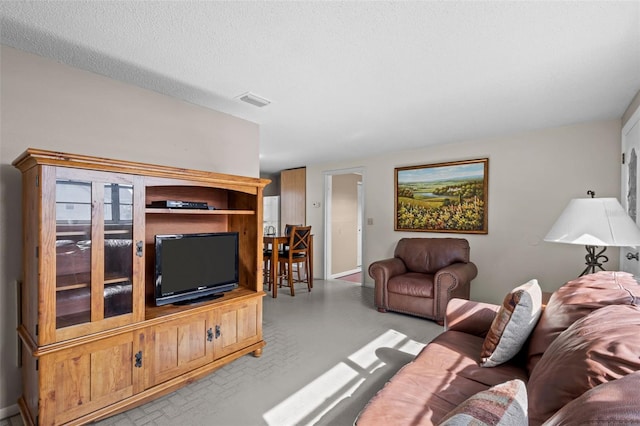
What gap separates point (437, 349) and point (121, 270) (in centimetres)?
210

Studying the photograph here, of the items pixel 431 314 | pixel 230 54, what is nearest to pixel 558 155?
pixel 431 314

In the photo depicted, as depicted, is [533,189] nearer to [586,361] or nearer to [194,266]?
[586,361]

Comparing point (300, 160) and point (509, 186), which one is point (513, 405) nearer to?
point (509, 186)

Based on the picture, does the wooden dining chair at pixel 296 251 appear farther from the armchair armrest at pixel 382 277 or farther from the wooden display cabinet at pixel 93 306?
the wooden display cabinet at pixel 93 306

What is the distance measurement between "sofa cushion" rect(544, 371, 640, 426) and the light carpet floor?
5.12ft

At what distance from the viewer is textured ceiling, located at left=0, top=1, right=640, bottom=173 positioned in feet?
5.28

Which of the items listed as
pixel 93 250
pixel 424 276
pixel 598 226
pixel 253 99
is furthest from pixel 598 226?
pixel 93 250

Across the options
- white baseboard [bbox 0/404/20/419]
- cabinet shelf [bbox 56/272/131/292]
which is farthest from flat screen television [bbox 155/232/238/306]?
white baseboard [bbox 0/404/20/419]

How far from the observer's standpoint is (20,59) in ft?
6.55

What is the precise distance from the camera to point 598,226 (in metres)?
2.10

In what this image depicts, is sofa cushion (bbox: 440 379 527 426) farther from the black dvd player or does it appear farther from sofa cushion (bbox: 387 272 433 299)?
sofa cushion (bbox: 387 272 433 299)

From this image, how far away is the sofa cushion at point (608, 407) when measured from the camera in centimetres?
57

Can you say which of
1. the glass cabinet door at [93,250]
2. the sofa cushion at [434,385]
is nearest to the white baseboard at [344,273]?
the sofa cushion at [434,385]

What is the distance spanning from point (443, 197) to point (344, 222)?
2501mm
